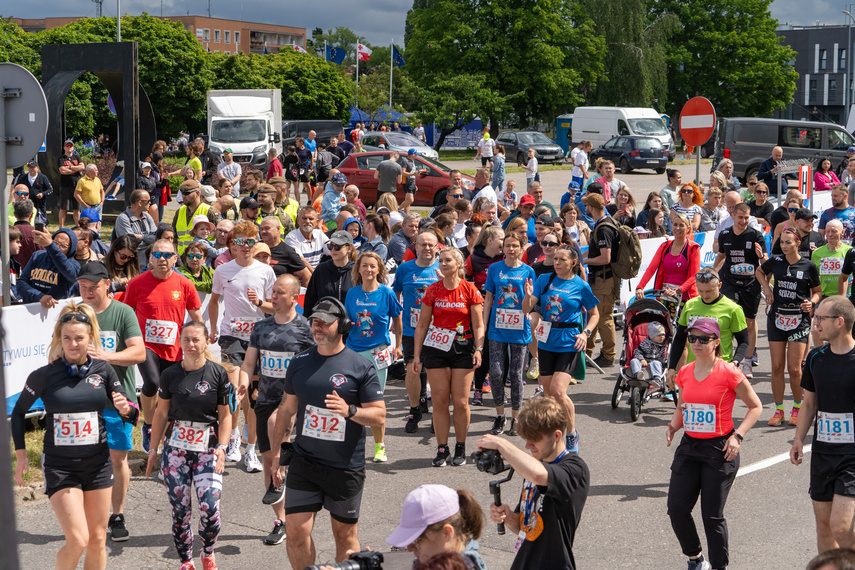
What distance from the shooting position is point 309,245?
37.3ft

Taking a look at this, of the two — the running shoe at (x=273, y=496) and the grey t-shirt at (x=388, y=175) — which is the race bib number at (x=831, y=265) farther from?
the grey t-shirt at (x=388, y=175)

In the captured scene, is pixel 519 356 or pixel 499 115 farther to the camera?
pixel 499 115

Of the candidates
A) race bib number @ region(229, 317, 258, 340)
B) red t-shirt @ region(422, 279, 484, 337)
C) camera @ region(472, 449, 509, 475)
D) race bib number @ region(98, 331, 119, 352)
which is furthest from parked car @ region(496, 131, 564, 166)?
camera @ region(472, 449, 509, 475)

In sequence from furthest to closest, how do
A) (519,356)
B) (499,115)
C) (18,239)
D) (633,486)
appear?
1. (499,115)
2. (18,239)
3. (519,356)
4. (633,486)

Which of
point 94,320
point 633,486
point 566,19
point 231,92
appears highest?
point 566,19

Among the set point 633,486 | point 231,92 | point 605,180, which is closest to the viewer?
point 633,486

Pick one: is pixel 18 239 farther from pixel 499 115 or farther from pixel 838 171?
pixel 499 115

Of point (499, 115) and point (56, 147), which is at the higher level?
point (499, 115)

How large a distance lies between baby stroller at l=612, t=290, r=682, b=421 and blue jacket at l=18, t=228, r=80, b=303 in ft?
18.7

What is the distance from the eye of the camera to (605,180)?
16.7 m

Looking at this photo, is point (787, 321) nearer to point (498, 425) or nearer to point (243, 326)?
point (498, 425)

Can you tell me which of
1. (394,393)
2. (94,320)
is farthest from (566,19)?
(94,320)

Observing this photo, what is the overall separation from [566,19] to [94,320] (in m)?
56.7

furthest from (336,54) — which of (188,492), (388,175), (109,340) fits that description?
(188,492)
